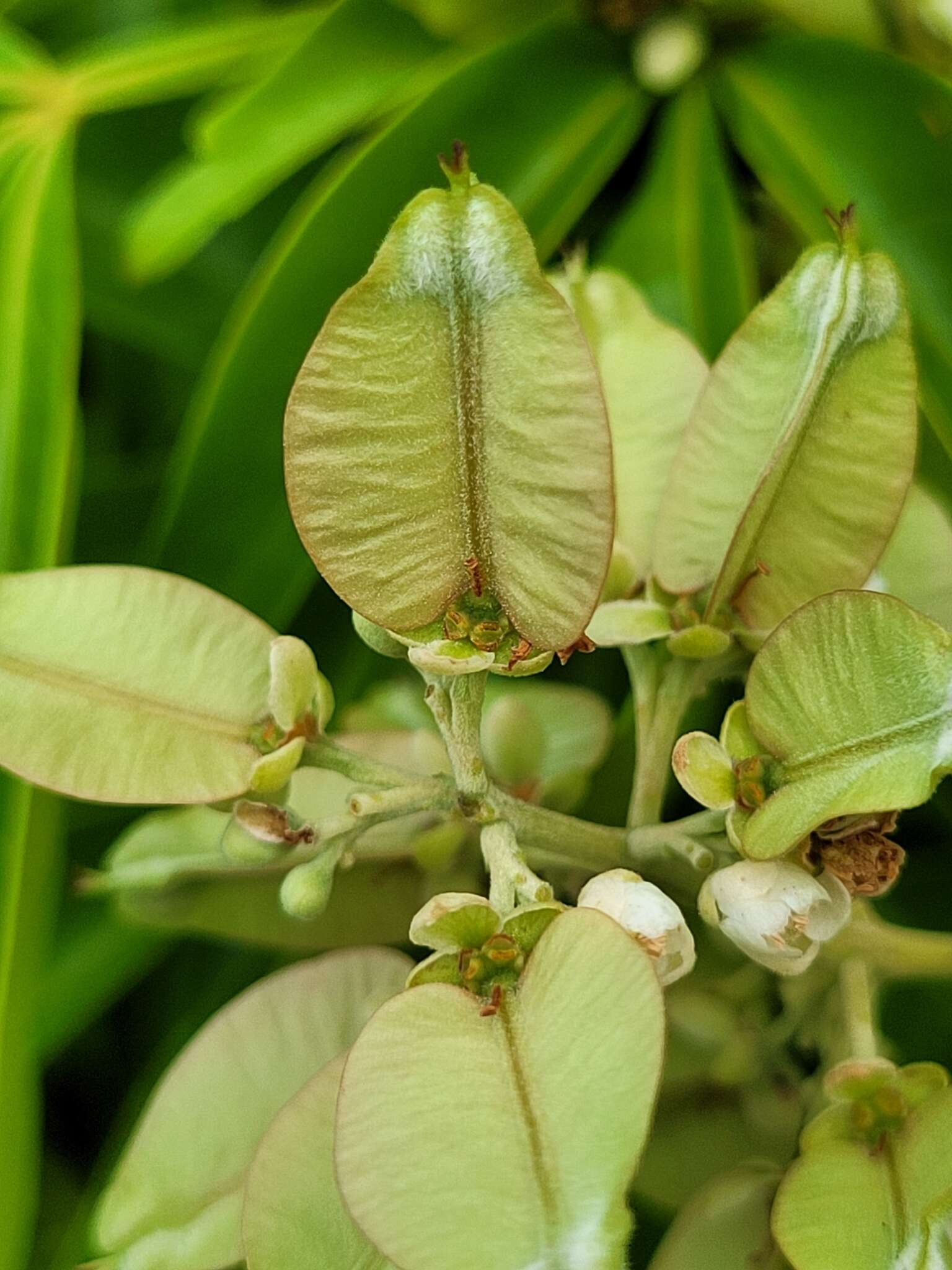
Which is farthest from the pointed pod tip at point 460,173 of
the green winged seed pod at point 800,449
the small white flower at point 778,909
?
the small white flower at point 778,909

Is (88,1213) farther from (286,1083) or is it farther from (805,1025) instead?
(805,1025)

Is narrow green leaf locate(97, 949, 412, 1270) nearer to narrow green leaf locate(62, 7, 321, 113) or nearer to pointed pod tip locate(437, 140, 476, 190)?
pointed pod tip locate(437, 140, 476, 190)

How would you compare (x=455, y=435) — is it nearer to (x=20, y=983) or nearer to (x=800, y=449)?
(x=800, y=449)

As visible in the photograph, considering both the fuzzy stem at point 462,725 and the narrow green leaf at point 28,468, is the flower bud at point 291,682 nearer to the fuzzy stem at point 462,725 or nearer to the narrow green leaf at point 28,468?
the fuzzy stem at point 462,725

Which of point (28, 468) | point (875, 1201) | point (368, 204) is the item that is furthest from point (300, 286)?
point (875, 1201)

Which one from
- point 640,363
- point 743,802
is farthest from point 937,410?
point 743,802

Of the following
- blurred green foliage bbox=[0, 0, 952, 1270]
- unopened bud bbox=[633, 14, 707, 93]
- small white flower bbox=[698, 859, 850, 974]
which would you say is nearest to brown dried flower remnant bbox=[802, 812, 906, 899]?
small white flower bbox=[698, 859, 850, 974]
